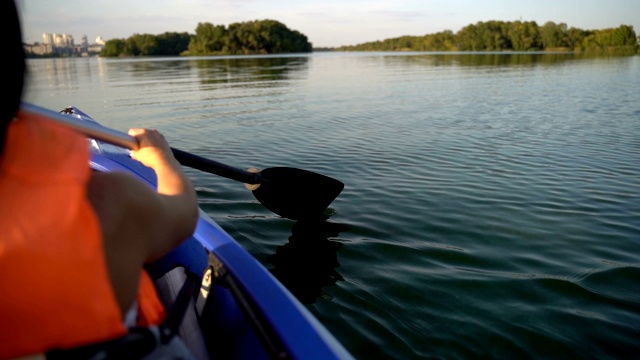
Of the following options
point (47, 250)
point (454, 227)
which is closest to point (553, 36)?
point (454, 227)

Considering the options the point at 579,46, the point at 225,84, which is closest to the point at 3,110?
the point at 225,84

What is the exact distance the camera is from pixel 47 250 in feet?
2.95

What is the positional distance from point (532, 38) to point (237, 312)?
114330mm

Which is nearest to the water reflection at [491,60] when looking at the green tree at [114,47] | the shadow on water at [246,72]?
the shadow on water at [246,72]

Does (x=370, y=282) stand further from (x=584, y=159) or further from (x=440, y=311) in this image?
(x=584, y=159)

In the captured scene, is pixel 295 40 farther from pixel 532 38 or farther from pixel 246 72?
pixel 246 72

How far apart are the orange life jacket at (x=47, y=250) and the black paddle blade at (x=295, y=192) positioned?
128 inches

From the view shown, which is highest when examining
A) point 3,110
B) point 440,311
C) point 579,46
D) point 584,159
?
point 579,46

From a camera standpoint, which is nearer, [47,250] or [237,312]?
[47,250]

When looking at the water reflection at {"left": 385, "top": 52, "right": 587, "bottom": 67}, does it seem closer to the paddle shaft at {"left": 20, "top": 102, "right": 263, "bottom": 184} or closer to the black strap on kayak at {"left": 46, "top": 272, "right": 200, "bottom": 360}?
the paddle shaft at {"left": 20, "top": 102, "right": 263, "bottom": 184}

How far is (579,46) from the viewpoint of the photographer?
96.1 metres

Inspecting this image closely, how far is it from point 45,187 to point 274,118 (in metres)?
10.9

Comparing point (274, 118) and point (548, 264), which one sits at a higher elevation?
point (274, 118)

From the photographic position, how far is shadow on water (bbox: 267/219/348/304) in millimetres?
3752
